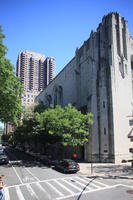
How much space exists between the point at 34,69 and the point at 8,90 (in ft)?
511

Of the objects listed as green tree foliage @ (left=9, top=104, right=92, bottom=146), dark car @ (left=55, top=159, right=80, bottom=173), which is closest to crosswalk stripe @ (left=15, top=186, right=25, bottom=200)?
dark car @ (left=55, top=159, right=80, bottom=173)

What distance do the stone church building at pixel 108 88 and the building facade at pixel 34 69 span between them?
133292 mm

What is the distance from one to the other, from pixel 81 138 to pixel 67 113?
536cm

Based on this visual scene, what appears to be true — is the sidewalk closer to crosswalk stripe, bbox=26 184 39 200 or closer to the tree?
the tree

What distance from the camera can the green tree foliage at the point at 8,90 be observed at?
22.6 meters

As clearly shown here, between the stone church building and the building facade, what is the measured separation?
133292 millimetres

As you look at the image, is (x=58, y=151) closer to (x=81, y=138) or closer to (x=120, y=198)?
(x=81, y=138)

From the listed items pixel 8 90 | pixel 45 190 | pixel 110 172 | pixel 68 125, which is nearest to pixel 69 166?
pixel 110 172

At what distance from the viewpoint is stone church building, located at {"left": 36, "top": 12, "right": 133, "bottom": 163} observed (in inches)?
1350

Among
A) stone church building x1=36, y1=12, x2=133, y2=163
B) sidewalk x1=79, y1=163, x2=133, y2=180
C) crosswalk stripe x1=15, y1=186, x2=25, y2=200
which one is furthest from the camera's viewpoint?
stone church building x1=36, y1=12, x2=133, y2=163

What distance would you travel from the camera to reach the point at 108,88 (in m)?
36.3

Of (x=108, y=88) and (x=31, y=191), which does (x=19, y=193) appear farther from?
(x=108, y=88)

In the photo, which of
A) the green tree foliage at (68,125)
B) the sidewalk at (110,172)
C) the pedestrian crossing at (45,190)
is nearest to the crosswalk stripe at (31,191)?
the pedestrian crossing at (45,190)

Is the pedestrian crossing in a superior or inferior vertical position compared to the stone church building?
inferior
